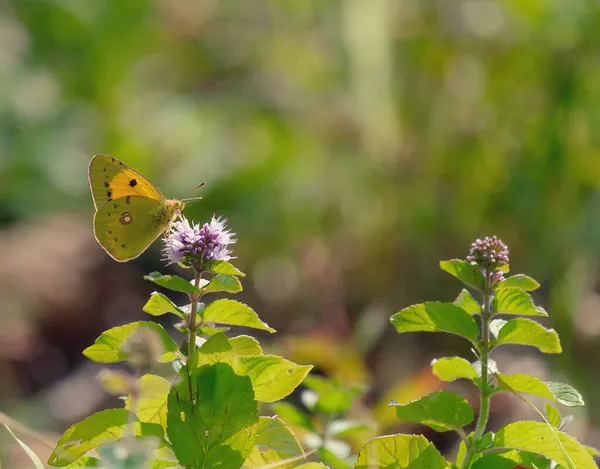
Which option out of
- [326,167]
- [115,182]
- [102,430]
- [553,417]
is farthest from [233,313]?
[326,167]

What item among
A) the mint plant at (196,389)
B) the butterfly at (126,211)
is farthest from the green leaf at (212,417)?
the butterfly at (126,211)

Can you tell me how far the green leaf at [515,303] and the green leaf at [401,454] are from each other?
156 mm

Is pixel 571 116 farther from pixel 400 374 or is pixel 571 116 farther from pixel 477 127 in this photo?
pixel 400 374

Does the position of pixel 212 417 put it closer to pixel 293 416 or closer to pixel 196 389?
pixel 196 389

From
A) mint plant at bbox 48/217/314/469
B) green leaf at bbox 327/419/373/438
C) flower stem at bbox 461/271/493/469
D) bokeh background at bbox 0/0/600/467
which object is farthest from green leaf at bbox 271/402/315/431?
bokeh background at bbox 0/0/600/467

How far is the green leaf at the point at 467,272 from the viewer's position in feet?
2.77

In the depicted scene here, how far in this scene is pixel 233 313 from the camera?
2.75 feet

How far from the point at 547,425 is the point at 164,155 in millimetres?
3849

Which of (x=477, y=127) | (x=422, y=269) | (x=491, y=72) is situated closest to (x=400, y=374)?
(x=422, y=269)

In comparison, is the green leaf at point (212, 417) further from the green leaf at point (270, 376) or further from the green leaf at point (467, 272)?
the green leaf at point (467, 272)

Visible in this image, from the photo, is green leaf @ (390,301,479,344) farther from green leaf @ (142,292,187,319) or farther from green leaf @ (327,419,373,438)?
green leaf @ (327,419,373,438)

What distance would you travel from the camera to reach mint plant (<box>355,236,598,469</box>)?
2.64 ft

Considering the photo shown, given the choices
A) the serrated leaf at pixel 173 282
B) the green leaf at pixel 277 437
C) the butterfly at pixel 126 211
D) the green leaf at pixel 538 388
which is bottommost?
the green leaf at pixel 277 437

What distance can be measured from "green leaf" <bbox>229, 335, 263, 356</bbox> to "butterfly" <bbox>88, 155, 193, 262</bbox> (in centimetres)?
56
